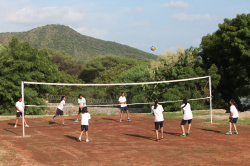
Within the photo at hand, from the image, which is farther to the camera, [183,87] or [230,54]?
[183,87]

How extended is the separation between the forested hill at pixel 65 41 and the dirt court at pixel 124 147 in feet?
345

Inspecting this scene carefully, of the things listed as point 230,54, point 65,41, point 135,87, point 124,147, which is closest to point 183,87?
point 230,54

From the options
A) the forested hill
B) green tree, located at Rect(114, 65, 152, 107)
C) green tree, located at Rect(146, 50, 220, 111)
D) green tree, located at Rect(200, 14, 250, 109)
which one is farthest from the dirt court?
the forested hill

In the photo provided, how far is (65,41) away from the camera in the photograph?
132250 mm

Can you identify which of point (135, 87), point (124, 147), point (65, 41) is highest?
point (65, 41)

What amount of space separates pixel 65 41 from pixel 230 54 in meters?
114

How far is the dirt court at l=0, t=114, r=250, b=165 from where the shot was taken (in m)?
8.15

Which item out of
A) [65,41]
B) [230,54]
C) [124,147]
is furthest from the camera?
[65,41]

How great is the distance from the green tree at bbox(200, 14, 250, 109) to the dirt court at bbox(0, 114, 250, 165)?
13028 millimetres

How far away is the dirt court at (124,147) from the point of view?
8148mm

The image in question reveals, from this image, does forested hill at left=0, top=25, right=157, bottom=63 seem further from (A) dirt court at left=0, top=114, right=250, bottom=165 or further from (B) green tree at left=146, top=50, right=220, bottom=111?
(A) dirt court at left=0, top=114, right=250, bottom=165

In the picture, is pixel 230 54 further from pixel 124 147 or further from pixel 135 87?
pixel 124 147

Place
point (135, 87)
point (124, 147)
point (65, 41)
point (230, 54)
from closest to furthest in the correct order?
point (124, 147)
point (230, 54)
point (135, 87)
point (65, 41)

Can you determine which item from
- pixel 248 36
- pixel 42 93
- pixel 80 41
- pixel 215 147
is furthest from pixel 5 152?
pixel 80 41
